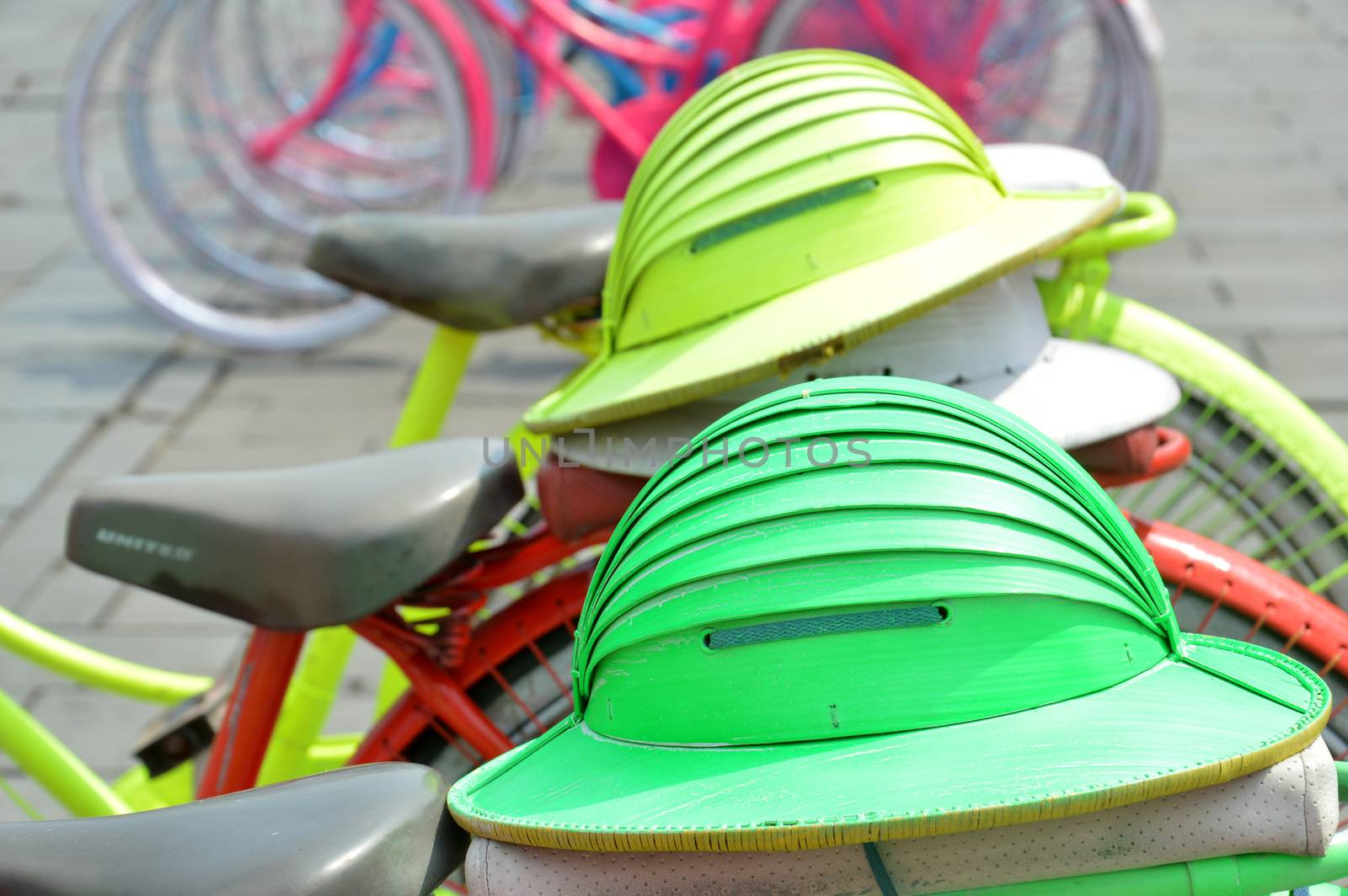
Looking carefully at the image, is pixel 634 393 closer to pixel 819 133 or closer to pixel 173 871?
pixel 819 133

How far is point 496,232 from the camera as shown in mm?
1859

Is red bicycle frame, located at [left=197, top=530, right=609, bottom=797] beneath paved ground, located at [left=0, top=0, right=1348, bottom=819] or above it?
above

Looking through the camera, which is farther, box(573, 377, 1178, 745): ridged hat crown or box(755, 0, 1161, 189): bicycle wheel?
box(755, 0, 1161, 189): bicycle wheel

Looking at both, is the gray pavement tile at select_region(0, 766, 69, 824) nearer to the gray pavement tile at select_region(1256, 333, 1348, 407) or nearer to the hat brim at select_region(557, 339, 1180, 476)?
the hat brim at select_region(557, 339, 1180, 476)

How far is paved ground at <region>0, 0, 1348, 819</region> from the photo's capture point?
303 cm

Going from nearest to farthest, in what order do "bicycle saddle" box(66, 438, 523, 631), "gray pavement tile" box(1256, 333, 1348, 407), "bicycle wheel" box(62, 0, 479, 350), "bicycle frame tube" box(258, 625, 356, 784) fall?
"bicycle saddle" box(66, 438, 523, 631) < "bicycle frame tube" box(258, 625, 356, 784) < "gray pavement tile" box(1256, 333, 1348, 407) < "bicycle wheel" box(62, 0, 479, 350)

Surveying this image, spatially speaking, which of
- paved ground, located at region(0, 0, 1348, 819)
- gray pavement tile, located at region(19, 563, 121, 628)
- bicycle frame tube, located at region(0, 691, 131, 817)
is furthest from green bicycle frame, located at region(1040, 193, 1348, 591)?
gray pavement tile, located at region(19, 563, 121, 628)

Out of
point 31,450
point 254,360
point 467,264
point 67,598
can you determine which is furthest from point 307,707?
point 254,360

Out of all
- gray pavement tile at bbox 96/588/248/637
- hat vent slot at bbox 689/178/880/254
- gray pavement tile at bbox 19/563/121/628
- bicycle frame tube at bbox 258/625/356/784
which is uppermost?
hat vent slot at bbox 689/178/880/254

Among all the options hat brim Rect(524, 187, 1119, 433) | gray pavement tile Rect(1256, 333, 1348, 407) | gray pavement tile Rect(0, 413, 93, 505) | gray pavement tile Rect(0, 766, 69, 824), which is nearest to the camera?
hat brim Rect(524, 187, 1119, 433)

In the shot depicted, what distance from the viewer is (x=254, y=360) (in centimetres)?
423

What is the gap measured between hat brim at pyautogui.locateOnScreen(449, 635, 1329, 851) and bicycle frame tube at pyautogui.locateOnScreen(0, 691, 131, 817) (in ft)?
3.16

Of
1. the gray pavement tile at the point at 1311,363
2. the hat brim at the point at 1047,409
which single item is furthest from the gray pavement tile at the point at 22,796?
the gray pavement tile at the point at 1311,363

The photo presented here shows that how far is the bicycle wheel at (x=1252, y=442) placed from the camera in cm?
171
